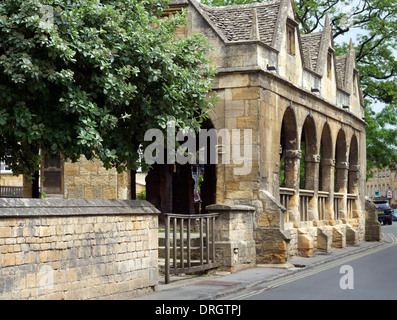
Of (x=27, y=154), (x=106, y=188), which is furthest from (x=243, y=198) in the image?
(x=27, y=154)

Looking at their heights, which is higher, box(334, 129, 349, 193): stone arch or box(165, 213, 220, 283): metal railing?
box(334, 129, 349, 193): stone arch

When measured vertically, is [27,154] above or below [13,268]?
above

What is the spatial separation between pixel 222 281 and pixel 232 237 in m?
2.49

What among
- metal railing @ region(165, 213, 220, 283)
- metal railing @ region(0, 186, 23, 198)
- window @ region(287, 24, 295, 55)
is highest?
window @ region(287, 24, 295, 55)

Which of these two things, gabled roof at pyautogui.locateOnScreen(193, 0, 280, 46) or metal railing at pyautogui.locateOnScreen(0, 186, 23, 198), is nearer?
gabled roof at pyautogui.locateOnScreen(193, 0, 280, 46)

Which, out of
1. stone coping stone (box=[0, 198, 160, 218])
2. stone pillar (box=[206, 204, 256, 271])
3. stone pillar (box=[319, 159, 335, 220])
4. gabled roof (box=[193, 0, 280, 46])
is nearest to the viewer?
stone coping stone (box=[0, 198, 160, 218])

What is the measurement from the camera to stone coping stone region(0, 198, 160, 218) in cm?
991

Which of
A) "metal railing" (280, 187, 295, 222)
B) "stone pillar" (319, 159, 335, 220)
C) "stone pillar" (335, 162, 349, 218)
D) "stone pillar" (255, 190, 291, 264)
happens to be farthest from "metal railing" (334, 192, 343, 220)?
"stone pillar" (255, 190, 291, 264)

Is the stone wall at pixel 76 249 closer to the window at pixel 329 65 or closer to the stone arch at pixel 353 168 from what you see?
the window at pixel 329 65

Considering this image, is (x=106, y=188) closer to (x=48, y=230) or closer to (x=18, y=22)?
(x=18, y=22)

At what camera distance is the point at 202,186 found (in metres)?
27.2

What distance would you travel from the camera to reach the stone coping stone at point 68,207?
991 centimetres

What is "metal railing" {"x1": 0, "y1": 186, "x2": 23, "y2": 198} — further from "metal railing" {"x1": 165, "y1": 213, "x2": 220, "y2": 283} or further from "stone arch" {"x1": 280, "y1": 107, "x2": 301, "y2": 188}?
"metal railing" {"x1": 165, "y1": 213, "x2": 220, "y2": 283}

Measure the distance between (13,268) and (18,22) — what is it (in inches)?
228
